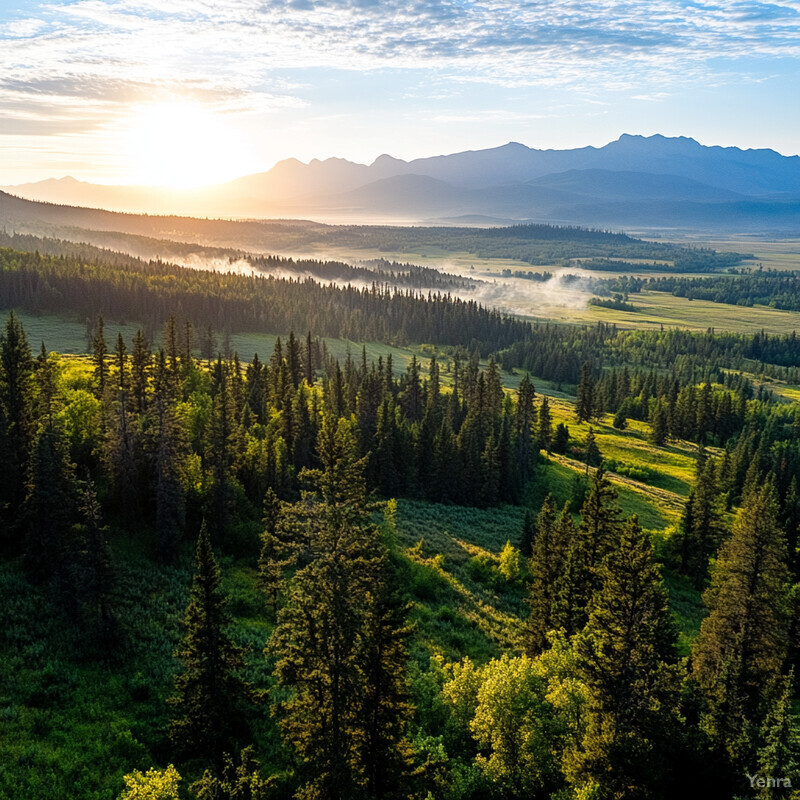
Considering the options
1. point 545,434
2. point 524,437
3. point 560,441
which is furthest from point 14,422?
point 560,441

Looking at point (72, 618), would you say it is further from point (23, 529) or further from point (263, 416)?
point (263, 416)

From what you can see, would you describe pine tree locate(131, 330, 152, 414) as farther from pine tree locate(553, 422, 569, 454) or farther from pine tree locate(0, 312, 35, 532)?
pine tree locate(553, 422, 569, 454)

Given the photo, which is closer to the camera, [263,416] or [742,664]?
[742,664]

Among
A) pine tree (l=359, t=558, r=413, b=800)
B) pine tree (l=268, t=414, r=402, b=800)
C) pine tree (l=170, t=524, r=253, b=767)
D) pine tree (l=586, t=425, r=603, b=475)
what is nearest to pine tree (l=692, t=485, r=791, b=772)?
pine tree (l=359, t=558, r=413, b=800)

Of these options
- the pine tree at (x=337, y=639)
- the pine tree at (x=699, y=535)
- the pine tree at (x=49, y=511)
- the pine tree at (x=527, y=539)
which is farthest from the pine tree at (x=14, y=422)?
the pine tree at (x=699, y=535)

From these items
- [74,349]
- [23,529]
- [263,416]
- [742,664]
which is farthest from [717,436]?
[74,349]

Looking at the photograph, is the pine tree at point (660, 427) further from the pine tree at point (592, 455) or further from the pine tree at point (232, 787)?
the pine tree at point (232, 787)

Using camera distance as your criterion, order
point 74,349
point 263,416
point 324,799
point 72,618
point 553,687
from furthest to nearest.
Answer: point 74,349 < point 263,416 < point 72,618 < point 553,687 < point 324,799
